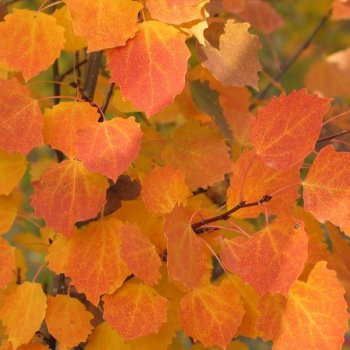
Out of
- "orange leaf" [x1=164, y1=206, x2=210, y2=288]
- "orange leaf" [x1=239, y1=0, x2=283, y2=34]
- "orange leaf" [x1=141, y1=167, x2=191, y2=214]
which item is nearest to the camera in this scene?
"orange leaf" [x1=164, y1=206, x2=210, y2=288]

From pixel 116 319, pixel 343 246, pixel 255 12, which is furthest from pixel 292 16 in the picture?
pixel 116 319

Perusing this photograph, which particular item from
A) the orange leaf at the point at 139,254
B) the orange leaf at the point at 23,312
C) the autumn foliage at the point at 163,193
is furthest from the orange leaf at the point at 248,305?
the orange leaf at the point at 23,312

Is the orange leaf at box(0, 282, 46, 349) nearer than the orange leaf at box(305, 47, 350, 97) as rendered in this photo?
Yes

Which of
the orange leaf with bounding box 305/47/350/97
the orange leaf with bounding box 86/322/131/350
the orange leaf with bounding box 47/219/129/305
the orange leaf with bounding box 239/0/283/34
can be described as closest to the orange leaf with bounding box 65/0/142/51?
the orange leaf with bounding box 47/219/129/305

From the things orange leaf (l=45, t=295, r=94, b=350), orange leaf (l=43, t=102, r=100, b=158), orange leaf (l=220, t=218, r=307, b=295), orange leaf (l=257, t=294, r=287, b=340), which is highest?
orange leaf (l=43, t=102, r=100, b=158)

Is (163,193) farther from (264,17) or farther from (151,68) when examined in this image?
(264,17)

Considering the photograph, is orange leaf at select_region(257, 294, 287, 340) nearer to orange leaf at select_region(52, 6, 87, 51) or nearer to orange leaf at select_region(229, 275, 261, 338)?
orange leaf at select_region(229, 275, 261, 338)
